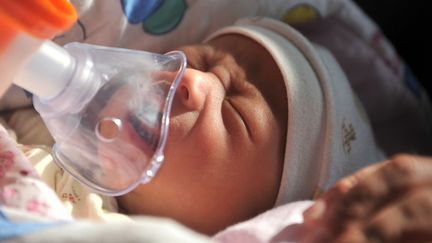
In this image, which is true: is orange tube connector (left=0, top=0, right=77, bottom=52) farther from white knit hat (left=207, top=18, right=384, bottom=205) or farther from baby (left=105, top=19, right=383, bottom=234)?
white knit hat (left=207, top=18, right=384, bottom=205)

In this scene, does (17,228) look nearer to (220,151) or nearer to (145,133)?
(145,133)

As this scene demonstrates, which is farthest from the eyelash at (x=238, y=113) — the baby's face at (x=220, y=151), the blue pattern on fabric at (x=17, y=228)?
the blue pattern on fabric at (x=17, y=228)

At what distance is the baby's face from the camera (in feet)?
3.08

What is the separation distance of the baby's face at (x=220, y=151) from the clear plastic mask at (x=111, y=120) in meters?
0.05

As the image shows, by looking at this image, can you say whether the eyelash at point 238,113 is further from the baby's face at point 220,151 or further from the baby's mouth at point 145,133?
the baby's mouth at point 145,133

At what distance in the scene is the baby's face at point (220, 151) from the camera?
939mm

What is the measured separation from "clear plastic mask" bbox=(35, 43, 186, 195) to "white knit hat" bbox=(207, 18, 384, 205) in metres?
0.23

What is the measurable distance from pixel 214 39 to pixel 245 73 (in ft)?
0.46

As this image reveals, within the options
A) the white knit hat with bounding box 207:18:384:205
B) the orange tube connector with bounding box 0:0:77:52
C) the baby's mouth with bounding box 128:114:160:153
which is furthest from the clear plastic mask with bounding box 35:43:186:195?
the white knit hat with bounding box 207:18:384:205

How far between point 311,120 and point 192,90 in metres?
0.23

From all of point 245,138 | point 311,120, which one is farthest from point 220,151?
point 311,120

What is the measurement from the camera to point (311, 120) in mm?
1033

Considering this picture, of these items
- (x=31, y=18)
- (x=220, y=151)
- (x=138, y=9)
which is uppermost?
(x=31, y=18)

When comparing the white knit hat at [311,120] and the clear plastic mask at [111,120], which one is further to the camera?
the white knit hat at [311,120]
